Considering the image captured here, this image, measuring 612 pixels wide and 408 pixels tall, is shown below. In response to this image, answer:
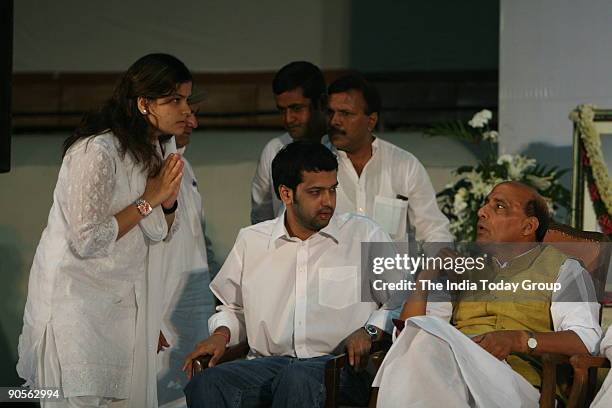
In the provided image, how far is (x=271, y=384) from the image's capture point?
395 centimetres

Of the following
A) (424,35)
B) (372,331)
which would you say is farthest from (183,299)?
(424,35)

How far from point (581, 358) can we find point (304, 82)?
1753mm

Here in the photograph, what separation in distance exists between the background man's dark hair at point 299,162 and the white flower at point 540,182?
1.48 m

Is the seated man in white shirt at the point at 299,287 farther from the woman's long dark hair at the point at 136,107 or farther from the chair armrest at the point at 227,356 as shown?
the woman's long dark hair at the point at 136,107

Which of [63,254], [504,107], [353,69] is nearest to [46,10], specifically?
[353,69]

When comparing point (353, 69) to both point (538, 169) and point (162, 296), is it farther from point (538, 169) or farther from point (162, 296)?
point (162, 296)

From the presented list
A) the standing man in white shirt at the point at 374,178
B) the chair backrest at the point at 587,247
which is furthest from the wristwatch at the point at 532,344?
the standing man in white shirt at the point at 374,178

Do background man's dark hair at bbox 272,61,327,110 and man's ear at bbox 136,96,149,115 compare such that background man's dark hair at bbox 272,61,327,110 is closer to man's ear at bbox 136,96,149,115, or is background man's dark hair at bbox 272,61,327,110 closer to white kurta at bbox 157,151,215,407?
white kurta at bbox 157,151,215,407

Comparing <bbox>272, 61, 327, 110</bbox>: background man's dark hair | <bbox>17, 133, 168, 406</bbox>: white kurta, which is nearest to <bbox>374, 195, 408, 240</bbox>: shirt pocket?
<bbox>272, 61, 327, 110</bbox>: background man's dark hair

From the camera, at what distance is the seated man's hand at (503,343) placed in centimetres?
372

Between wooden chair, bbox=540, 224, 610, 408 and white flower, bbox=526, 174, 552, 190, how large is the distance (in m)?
0.94

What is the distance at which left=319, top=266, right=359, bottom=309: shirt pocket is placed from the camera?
4117 mm

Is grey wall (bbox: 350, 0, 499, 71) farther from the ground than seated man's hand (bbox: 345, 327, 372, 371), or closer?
farther from the ground

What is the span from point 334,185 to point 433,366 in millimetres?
790
